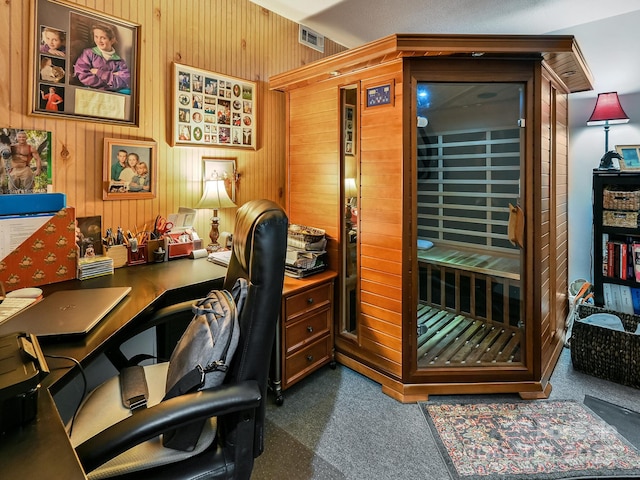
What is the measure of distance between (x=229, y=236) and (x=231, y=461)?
173 centimetres

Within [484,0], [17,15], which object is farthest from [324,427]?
[484,0]

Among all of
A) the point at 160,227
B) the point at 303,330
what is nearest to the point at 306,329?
the point at 303,330

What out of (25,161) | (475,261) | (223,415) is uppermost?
(25,161)

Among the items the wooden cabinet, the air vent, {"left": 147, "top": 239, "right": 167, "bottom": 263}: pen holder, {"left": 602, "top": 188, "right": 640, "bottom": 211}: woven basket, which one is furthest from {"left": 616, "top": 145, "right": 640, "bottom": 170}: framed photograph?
{"left": 147, "top": 239, "right": 167, "bottom": 263}: pen holder

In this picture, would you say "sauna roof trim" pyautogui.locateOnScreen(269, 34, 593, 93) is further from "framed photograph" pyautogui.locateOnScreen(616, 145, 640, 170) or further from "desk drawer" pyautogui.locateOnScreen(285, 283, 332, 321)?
"desk drawer" pyautogui.locateOnScreen(285, 283, 332, 321)

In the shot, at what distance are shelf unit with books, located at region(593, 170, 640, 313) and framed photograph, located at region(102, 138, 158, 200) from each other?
10.1ft

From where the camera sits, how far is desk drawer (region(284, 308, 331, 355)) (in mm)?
2184

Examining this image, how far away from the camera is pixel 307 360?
7.61 ft

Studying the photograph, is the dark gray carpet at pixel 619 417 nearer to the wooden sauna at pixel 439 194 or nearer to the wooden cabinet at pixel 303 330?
the wooden sauna at pixel 439 194

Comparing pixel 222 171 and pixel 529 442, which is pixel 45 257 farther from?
pixel 529 442

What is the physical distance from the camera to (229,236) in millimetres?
2584

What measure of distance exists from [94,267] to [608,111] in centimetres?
362

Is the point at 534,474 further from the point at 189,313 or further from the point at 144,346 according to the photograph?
the point at 144,346

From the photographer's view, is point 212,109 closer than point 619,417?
No
